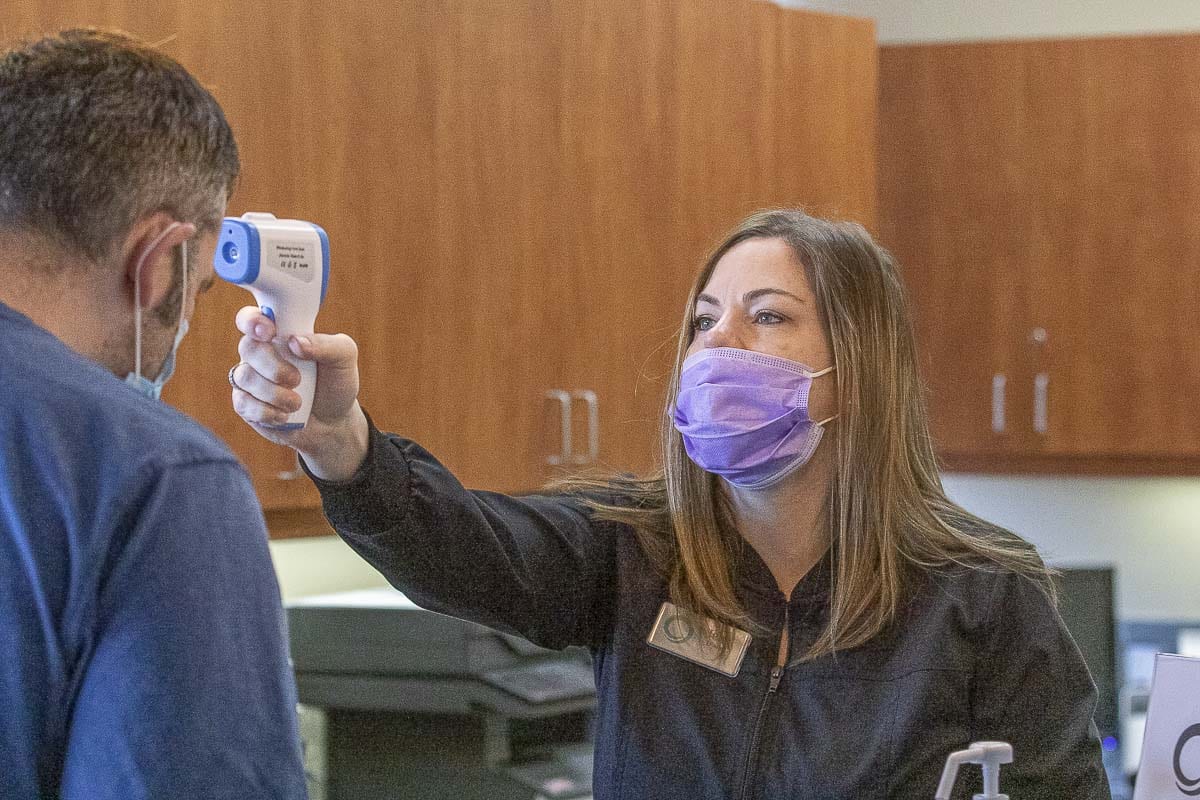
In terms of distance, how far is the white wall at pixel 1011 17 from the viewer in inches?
147

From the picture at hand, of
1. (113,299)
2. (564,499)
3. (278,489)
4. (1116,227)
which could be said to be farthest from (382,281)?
(1116,227)

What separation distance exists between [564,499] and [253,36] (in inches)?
41.2

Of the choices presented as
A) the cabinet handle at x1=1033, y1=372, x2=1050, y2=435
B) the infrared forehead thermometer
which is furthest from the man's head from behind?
the cabinet handle at x1=1033, y1=372, x2=1050, y2=435

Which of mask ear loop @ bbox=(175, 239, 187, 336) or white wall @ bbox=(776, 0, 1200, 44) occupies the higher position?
white wall @ bbox=(776, 0, 1200, 44)

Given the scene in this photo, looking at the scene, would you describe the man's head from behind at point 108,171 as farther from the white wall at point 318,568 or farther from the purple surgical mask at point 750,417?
the white wall at point 318,568

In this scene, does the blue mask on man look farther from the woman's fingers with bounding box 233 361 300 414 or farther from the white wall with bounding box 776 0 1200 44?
the white wall with bounding box 776 0 1200 44

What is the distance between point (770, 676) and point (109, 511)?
0.81m

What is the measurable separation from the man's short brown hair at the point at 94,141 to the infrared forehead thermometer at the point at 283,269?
0.15m

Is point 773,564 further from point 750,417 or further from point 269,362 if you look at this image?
point 269,362

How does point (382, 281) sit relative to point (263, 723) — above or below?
above

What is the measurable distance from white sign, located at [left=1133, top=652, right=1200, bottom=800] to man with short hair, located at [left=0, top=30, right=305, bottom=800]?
0.73 meters

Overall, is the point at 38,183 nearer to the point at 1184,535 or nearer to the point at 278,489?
the point at 278,489

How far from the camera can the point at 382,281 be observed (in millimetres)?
2375

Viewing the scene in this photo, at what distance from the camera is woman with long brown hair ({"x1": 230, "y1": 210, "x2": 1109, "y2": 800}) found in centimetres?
138
